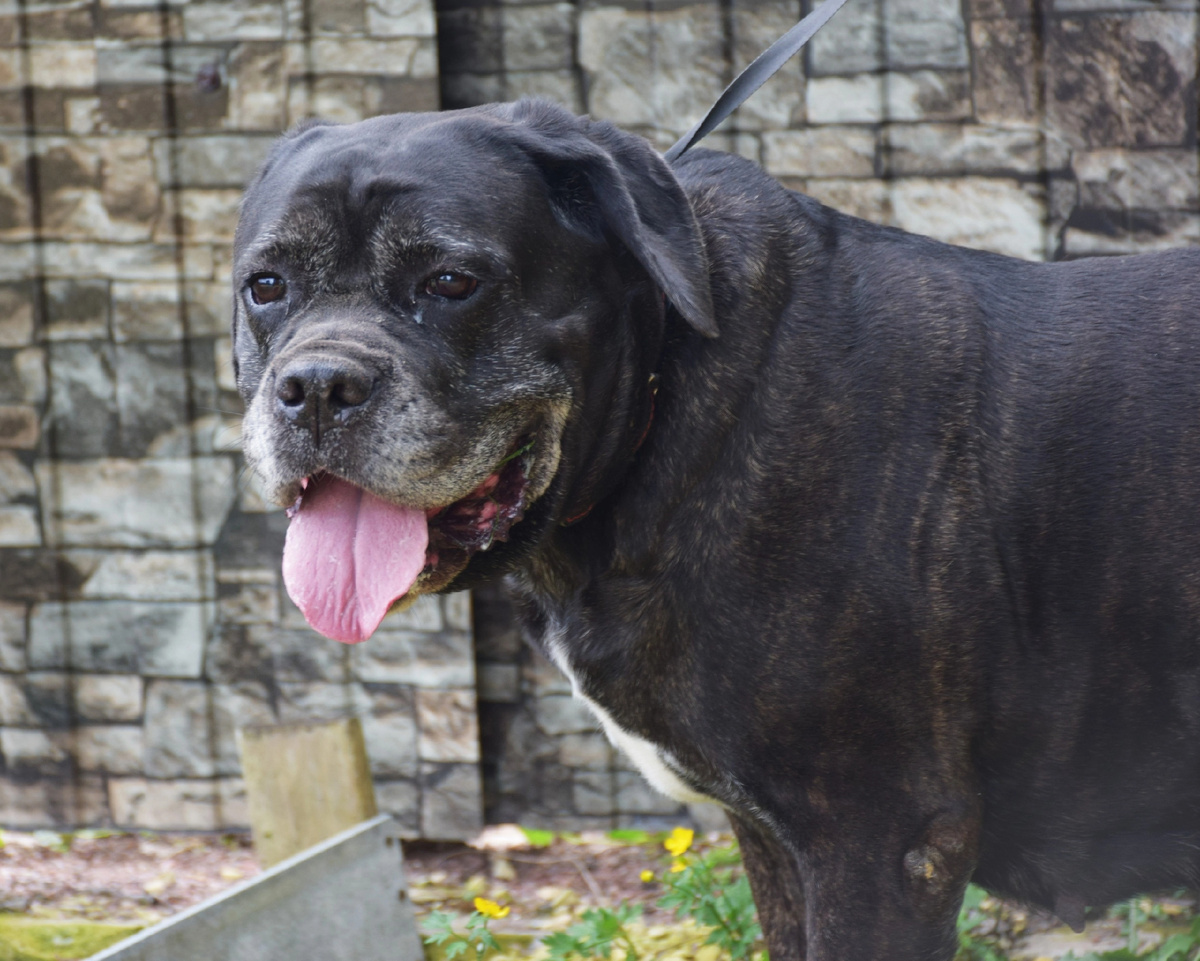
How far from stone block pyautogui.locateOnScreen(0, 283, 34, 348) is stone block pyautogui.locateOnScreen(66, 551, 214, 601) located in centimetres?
74

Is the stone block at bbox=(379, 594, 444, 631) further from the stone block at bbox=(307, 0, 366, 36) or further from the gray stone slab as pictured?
the stone block at bbox=(307, 0, 366, 36)

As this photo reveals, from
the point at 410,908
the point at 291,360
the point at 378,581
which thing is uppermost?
the point at 291,360

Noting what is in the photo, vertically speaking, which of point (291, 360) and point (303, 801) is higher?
point (291, 360)

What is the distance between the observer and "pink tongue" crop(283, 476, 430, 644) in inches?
77.6

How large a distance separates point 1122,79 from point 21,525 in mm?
3817

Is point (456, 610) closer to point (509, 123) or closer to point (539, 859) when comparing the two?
point (539, 859)

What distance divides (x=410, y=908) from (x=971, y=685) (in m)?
1.80

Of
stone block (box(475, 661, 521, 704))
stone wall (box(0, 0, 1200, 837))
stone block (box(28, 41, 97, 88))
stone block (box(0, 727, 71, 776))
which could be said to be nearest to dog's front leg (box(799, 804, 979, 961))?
stone wall (box(0, 0, 1200, 837))

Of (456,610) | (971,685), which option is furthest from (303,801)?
(971,685)

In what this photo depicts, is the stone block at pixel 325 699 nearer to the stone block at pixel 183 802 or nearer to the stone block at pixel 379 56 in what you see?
the stone block at pixel 183 802

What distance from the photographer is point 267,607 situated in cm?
404

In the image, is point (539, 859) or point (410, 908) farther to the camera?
point (539, 859)

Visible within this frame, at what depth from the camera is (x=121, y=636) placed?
13.5 feet

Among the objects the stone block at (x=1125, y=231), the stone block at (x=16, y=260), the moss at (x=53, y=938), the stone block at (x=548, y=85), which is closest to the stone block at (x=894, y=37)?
the stone block at (x=1125, y=231)
